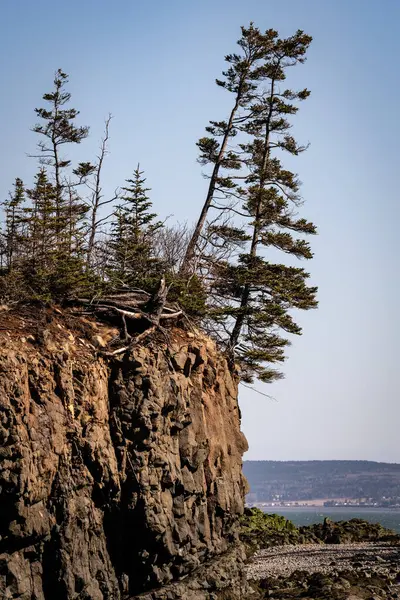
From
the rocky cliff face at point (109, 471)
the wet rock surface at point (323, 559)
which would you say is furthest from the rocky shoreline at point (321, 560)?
the rocky cliff face at point (109, 471)

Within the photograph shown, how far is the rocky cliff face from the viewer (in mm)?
24656

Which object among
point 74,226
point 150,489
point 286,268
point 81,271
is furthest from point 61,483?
point 286,268

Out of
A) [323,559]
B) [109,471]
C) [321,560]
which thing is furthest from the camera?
[323,559]

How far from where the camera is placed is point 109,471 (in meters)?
27.2

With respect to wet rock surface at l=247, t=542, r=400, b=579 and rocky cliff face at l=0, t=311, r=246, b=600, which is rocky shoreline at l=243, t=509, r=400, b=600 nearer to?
wet rock surface at l=247, t=542, r=400, b=579

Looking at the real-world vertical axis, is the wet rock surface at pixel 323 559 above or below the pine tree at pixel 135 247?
below

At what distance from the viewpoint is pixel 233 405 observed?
120 feet

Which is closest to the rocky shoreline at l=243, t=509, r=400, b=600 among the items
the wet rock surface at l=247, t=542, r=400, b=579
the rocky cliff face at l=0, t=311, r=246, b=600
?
the wet rock surface at l=247, t=542, r=400, b=579

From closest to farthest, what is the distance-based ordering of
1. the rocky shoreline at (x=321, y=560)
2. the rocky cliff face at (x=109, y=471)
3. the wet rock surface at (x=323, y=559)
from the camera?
1. the rocky cliff face at (x=109, y=471)
2. the rocky shoreline at (x=321, y=560)
3. the wet rock surface at (x=323, y=559)

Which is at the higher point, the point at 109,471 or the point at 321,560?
the point at 109,471

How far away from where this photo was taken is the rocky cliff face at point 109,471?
80.9 ft

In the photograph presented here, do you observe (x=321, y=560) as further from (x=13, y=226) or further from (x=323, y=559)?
(x=13, y=226)

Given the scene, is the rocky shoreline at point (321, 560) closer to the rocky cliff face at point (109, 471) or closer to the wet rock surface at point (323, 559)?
the wet rock surface at point (323, 559)

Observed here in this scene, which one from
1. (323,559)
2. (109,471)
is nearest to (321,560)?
(323,559)
